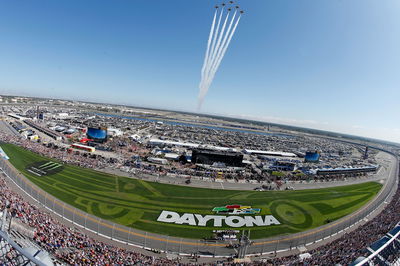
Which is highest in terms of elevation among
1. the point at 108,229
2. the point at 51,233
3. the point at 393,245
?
the point at 393,245

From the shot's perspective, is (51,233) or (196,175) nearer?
(51,233)

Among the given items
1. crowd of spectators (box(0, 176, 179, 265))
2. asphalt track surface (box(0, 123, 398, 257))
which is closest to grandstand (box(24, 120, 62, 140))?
asphalt track surface (box(0, 123, 398, 257))

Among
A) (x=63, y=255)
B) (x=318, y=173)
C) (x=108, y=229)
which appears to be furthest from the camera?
(x=318, y=173)

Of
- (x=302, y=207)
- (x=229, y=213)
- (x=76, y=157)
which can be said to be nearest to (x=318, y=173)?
(x=302, y=207)

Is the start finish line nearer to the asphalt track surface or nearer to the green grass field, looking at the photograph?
the green grass field

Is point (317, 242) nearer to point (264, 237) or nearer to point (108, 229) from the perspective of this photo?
point (264, 237)

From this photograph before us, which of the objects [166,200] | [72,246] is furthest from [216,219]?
[72,246]
